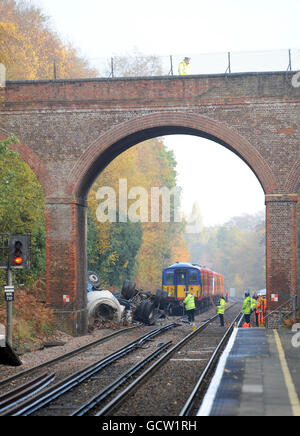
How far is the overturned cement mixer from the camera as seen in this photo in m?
27.4

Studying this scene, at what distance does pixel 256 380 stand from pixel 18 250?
8.23 metres

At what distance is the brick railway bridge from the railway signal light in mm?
6377

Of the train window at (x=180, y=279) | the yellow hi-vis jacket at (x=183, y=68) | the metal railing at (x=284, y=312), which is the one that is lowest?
the metal railing at (x=284, y=312)

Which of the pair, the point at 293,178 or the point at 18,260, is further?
the point at 293,178

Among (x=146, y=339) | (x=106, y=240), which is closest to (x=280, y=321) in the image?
(x=146, y=339)

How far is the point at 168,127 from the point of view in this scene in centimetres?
2483

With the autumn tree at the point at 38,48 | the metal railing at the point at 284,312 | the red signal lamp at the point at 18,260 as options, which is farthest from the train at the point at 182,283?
the red signal lamp at the point at 18,260

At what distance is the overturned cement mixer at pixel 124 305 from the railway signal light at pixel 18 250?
30.3 feet

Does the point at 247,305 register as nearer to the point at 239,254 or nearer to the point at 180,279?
the point at 180,279

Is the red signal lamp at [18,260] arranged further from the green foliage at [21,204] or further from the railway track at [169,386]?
the railway track at [169,386]

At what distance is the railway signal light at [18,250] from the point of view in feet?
58.5

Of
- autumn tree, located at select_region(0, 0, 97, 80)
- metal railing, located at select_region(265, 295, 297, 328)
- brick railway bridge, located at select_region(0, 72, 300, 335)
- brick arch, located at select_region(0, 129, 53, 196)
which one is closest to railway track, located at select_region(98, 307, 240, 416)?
metal railing, located at select_region(265, 295, 297, 328)

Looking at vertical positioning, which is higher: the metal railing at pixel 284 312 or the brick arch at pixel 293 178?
the brick arch at pixel 293 178

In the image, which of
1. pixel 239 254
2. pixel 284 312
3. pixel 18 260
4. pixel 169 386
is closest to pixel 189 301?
pixel 284 312
